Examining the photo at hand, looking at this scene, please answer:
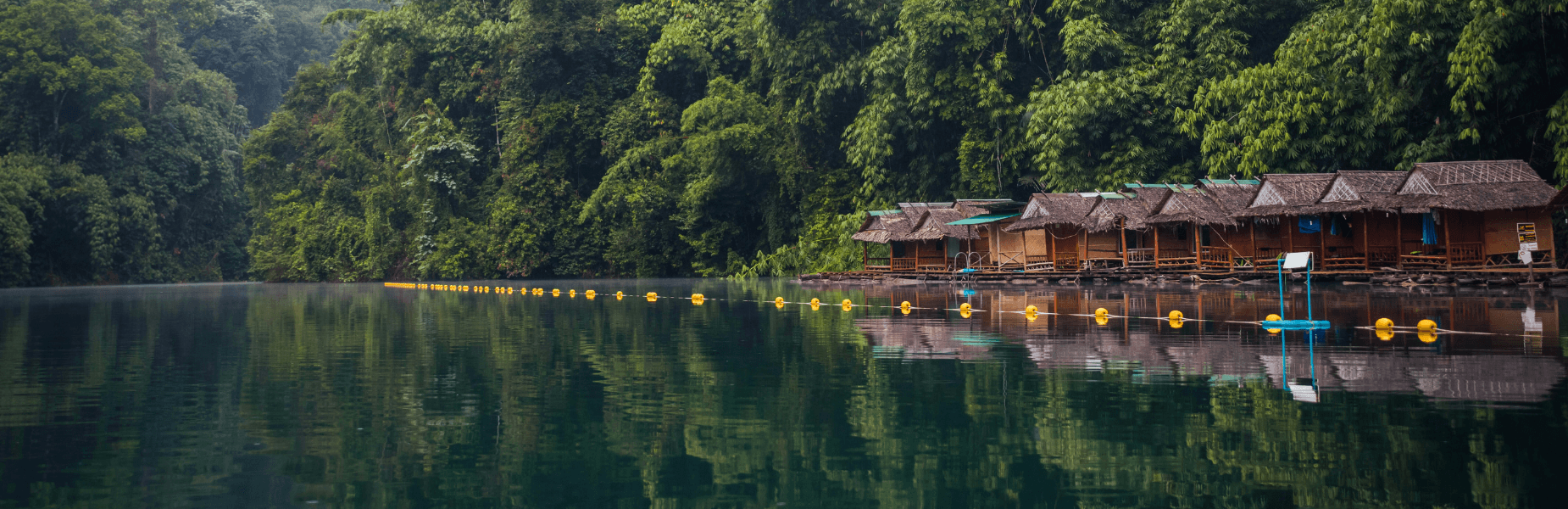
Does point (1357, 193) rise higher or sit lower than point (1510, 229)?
higher

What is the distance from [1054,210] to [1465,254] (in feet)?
36.5

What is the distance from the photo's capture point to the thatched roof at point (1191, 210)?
31672 millimetres

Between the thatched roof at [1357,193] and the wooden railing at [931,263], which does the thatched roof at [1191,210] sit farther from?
the wooden railing at [931,263]

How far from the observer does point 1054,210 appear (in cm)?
3575

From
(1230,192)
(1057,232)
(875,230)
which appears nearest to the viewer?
(1230,192)

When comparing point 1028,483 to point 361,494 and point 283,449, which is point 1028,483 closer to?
point 361,494

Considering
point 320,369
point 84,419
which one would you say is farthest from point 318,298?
point 84,419

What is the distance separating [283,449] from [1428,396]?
8.00 meters

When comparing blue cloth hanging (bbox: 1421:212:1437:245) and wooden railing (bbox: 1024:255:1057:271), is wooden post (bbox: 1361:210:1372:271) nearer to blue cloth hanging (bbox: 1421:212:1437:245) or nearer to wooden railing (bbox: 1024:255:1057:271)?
blue cloth hanging (bbox: 1421:212:1437:245)

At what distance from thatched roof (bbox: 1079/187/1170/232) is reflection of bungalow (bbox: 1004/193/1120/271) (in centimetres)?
42

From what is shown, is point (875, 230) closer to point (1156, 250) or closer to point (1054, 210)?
point (1054, 210)

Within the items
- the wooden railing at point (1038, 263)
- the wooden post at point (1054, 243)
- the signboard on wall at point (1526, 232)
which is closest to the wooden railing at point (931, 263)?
the wooden railing at point (1038, 263)

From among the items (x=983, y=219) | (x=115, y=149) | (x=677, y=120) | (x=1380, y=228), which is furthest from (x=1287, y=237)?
(x=115, y=149)

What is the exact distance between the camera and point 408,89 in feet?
216
